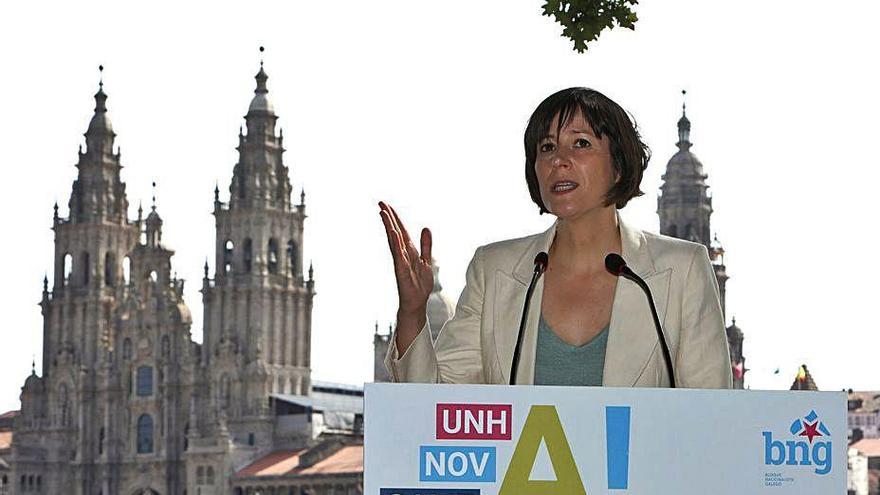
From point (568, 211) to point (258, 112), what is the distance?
72.3m

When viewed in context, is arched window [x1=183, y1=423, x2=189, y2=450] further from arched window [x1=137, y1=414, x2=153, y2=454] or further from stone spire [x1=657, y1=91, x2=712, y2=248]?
stone spire [x1=657, y1=91, x2=712, y2=248]

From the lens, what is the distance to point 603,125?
13.1 feet

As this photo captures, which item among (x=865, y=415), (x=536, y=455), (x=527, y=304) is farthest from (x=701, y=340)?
(x=865, y=415)

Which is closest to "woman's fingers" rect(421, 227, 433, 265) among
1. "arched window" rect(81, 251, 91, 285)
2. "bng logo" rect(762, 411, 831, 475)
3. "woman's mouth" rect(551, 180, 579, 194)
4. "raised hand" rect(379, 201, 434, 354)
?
"raised hand" rect(379, 201, 434, 354)

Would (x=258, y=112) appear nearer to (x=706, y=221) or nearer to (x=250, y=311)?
(x=250, y=311)

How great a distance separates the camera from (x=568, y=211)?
395 centimetres

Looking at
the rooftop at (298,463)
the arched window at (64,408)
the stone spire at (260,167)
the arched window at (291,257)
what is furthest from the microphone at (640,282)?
the arched window at (64,408)

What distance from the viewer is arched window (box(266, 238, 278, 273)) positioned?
247 ft

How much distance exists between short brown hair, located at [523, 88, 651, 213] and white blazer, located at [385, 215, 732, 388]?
155mm

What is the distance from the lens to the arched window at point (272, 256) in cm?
7519

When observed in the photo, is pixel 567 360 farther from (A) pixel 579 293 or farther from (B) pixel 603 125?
(B) pixel 603 125

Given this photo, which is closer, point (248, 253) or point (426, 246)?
point (426, 246)

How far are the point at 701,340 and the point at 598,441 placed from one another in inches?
30.6

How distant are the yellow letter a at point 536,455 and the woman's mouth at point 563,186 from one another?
83cm
